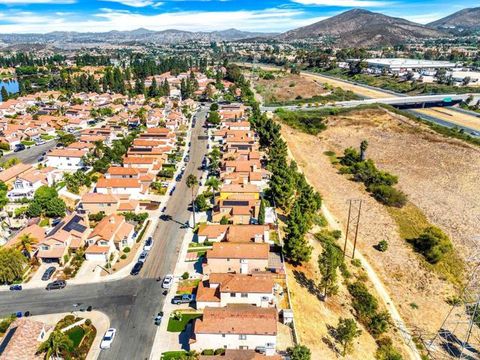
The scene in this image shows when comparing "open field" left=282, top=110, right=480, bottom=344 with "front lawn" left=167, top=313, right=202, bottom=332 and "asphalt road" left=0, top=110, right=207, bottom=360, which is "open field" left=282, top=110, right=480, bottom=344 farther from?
"asphalt road" left=0, top=110, right=207, bottom=360

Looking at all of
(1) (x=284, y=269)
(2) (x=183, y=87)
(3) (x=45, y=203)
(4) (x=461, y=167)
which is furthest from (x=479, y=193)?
(2) (x=183, y=87)

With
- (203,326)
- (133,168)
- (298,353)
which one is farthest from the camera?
(133,168)

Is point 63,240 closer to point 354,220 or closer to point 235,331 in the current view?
point 235,331

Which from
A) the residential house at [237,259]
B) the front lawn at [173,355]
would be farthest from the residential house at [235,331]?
the residential house at [237,259]

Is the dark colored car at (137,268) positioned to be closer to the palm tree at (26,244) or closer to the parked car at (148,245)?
the parked car at (148,245)

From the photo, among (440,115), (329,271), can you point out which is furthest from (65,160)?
(440,115)

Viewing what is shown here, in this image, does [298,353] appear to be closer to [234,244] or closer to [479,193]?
[234,244]
